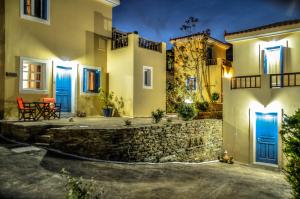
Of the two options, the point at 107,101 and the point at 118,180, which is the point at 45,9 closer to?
the point at 107,101

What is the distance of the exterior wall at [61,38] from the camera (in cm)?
1140

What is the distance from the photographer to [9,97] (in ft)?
37.0

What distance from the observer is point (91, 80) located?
15.0 meters

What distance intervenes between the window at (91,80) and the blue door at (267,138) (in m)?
9.06

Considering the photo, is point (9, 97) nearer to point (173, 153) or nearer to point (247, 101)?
point (173, 153)

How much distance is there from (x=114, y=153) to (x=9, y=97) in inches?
233

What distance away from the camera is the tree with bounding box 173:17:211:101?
19.5 meters

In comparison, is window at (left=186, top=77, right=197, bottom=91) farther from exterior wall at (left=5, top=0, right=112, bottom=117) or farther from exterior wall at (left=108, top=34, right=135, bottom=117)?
exterior wall at (left=5, top=0, right=112, bottom=117)

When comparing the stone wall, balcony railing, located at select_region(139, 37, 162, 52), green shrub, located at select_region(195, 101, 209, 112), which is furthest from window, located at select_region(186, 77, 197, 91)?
the stone wall

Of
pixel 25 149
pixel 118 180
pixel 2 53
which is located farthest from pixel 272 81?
pixel 2 53

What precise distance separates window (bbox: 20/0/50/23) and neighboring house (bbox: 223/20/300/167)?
9.76m

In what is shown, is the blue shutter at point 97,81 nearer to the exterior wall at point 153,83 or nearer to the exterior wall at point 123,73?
the exterior wall at point 123,73

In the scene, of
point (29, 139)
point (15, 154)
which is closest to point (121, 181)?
point (15, 154)

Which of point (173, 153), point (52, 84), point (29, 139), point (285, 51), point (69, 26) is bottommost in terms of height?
point (173, 153)
